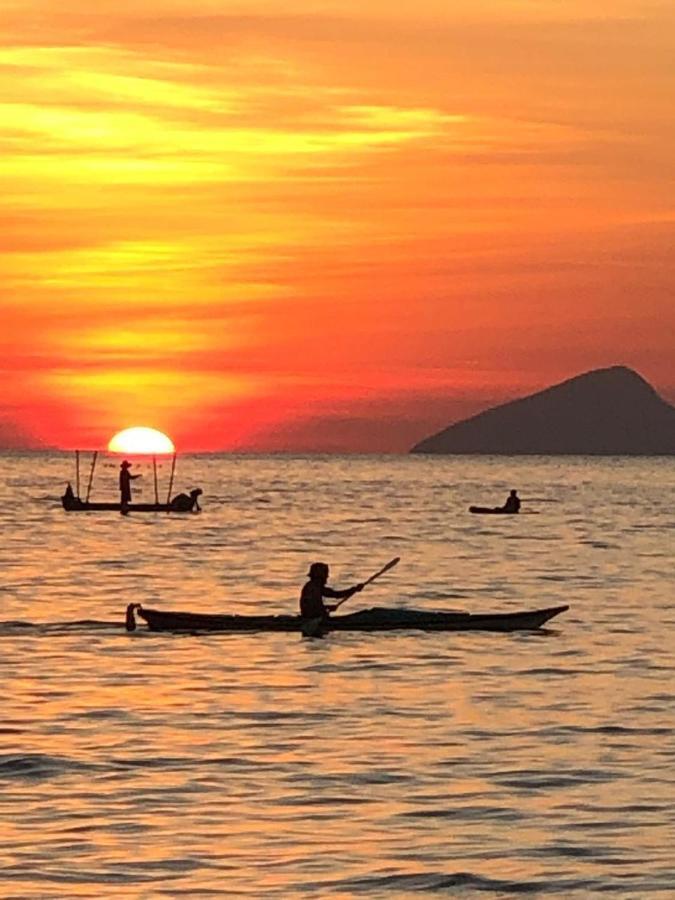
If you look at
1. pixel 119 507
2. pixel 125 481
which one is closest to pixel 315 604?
pixel 125 481

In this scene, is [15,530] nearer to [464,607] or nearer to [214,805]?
[464,607]

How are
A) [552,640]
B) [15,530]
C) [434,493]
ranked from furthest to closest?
1. [434,493]
2. [15,530]
3. [552,640]

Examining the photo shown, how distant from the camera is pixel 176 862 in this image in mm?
19844

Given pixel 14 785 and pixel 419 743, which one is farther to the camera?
pixel 419 743

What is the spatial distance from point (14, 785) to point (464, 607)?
1183 inches

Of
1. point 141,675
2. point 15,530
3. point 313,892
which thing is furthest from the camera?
point 15,530

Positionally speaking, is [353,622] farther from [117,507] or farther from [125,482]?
[117,507]

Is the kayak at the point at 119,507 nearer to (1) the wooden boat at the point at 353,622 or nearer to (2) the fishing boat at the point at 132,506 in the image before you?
(2) the fishing boat at the point at 132,506

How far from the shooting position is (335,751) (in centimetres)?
2645

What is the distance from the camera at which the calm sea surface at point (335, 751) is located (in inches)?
778

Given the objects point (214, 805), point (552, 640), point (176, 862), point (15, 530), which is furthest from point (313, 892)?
point (15, 530)

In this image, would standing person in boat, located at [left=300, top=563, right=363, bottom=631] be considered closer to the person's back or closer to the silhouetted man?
the person's back

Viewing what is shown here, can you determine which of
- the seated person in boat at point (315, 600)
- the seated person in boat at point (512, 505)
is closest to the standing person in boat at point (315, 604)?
the seated person in boat at point (315, 600)

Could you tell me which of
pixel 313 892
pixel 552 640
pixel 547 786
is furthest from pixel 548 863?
pixel 552 640
